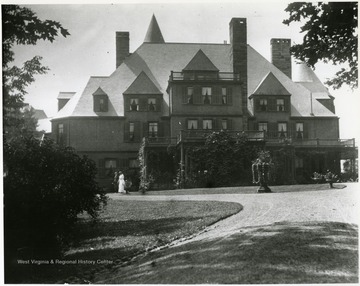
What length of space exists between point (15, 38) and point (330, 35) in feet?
25.0

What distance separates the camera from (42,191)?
36.5ft

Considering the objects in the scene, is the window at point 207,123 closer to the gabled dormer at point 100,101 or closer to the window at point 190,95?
the window at point 190,95

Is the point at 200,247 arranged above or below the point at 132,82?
below

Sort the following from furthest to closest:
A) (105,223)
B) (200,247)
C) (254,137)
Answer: (254,137)
(105,223)
(200,247)

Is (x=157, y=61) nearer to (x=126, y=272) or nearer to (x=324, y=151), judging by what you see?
(x=324, y=151)

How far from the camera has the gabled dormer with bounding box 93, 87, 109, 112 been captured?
3152 centimetres

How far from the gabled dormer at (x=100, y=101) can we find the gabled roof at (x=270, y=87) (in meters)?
11.8

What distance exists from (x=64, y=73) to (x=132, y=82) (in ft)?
70.0

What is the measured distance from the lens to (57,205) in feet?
36.7

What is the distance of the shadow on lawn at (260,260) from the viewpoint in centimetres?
792

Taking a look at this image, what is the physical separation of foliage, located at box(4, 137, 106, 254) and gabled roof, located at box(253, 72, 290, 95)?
25.8m

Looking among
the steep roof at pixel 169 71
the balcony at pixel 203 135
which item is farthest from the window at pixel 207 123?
the balcony at pixel 203 135

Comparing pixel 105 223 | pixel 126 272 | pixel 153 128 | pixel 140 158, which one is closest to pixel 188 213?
pixel 105 223

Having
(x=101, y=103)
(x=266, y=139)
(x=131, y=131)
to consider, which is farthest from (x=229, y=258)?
(x=131, y=131)
